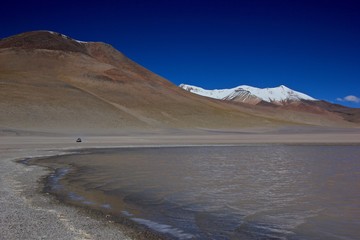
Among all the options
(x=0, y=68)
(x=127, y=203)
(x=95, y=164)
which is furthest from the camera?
(x=0, y=68)

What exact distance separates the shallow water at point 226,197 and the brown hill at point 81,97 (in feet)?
136

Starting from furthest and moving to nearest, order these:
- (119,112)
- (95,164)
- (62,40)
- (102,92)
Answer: (62,40), (102,92), (119,112), (95,164)

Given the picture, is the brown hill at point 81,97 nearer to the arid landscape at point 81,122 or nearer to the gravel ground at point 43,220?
the arid landscape at point 81,122

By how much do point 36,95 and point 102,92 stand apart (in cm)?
2142

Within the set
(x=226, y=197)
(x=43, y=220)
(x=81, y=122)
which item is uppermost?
(x=81, y=122)

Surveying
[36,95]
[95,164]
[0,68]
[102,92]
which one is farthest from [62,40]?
[95,164]

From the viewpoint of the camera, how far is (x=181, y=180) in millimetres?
15383

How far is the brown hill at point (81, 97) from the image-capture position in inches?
2510

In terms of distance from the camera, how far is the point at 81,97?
257 feet

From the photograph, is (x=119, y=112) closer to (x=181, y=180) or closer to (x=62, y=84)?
(x=62, y=84)

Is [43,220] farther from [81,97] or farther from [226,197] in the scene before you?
[81,97]

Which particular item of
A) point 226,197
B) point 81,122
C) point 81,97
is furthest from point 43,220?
point 81,97

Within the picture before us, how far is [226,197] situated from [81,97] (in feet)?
226

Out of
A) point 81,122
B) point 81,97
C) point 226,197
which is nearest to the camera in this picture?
point 226,197
